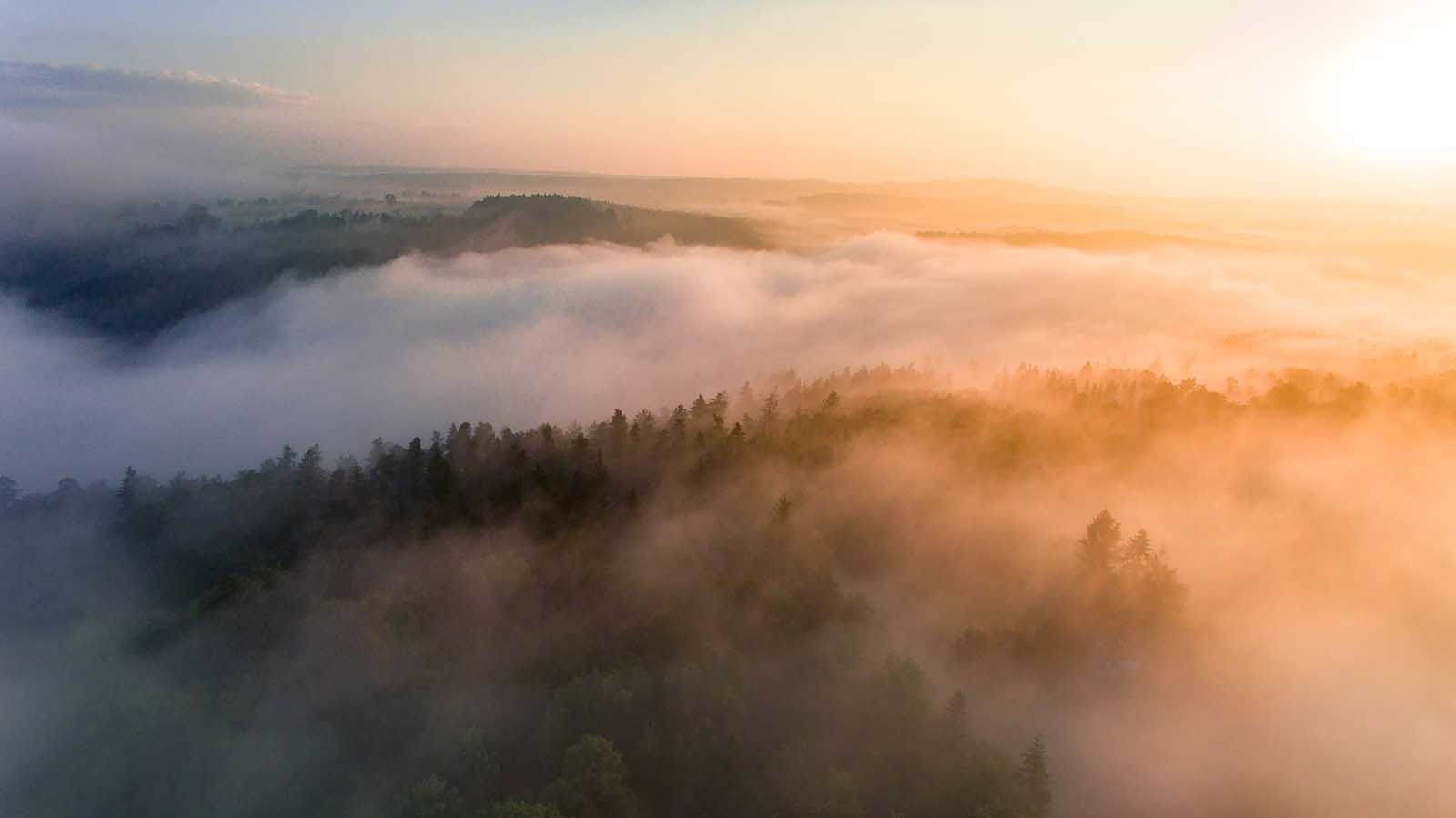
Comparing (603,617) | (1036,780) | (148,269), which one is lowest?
(603,617)

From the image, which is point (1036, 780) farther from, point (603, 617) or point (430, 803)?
point (603, 617)

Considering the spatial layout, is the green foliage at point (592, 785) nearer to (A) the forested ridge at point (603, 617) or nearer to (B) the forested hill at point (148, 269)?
(A) the forested ridge at point (603, 617)

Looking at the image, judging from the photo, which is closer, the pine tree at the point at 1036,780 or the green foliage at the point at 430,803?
the green foliage at the point at 430,803

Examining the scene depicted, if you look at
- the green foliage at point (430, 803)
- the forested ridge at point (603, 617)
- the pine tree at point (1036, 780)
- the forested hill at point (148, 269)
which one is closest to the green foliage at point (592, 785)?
the forested ridge at point (603, 617)

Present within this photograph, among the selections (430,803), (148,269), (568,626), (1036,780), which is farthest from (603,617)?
(148,269)

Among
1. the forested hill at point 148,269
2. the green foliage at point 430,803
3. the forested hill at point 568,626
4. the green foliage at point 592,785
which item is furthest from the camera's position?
the forested hill at point 148,269

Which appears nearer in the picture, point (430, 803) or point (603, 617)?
point (430, 803)

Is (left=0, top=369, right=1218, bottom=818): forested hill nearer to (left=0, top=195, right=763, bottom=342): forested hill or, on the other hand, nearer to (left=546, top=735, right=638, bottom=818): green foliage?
(left=546, top=735, right=638, bottom=818): green foliage

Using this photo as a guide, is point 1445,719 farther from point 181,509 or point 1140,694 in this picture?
point 181,509
